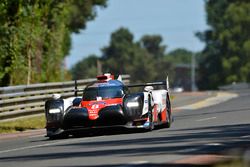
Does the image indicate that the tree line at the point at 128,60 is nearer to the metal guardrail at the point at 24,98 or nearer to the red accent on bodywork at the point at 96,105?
the metal guardrail at the point at 24,98

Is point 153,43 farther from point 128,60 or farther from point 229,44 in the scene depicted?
point 229,44

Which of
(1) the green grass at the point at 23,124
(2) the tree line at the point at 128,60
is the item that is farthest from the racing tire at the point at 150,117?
(2) the tree line at the point at 128,60

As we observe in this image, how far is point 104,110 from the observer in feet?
72.1

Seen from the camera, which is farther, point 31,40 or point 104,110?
point 31,40

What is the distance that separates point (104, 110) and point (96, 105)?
17.1 inches

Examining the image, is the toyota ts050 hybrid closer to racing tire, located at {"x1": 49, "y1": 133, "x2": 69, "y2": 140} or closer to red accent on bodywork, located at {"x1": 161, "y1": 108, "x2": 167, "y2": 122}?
racing tire, located at {"x1": 49, "y1": 133, "x2": 69, "y2": 140}

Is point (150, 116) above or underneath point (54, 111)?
underneath

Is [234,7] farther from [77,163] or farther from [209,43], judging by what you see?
[77,163]

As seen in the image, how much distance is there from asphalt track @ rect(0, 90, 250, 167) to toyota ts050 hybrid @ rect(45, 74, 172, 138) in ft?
1.47

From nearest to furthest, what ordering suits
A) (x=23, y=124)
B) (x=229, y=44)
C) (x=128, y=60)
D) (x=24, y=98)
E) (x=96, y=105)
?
1. (x=96, y=105)
2. (x=23, y=124)
3. (x=24, y=98)
4. (x=229, y=44)
5. (x=128, y=60)

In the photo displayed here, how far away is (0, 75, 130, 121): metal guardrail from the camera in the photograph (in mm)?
30984

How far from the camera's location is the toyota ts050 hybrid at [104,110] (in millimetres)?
21906

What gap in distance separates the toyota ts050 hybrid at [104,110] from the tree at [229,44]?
86.5m

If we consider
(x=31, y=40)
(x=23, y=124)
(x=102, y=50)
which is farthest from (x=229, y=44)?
(x=23, y=124)
